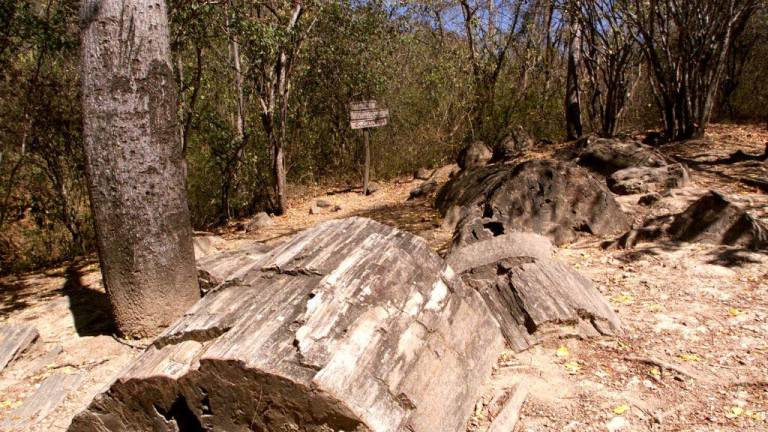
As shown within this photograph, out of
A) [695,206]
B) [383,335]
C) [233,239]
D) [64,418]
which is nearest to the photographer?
[383,335]

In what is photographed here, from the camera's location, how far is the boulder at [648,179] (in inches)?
241

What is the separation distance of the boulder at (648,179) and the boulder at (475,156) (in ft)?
12.8

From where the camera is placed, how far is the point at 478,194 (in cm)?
628

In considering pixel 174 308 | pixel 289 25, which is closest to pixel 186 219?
pixel 174 308

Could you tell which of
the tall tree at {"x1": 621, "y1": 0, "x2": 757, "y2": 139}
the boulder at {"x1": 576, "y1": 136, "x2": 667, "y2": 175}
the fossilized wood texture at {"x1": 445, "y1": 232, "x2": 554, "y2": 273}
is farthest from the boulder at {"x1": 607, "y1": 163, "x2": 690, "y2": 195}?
the tall tree at {"x1": 621, "y1": 0, "x2": 757, "y2": 139}

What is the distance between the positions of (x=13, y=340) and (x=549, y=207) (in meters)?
4.80

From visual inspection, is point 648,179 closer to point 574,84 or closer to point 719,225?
point 719,225

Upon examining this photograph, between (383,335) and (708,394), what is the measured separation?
67.6 inches

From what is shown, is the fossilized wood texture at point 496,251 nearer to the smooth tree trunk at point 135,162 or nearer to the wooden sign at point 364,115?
the smooth tree trunk at point 135,162

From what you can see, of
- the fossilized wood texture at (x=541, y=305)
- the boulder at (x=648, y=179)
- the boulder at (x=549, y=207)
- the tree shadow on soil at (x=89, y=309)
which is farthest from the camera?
the boulder at (x=648, y=179)

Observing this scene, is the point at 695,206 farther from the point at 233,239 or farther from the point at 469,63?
the point at 469,63

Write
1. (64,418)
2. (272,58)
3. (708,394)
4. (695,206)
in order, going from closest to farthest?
(708,394), (64,418), (695,206), (272,58)

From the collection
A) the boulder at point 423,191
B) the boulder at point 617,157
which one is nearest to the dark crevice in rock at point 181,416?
the boulder at point 617,157

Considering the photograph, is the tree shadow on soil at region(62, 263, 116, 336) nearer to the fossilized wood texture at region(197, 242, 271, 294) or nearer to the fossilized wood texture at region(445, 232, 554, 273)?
the fossilized wood texture at region(197, 242, 271, 294)
